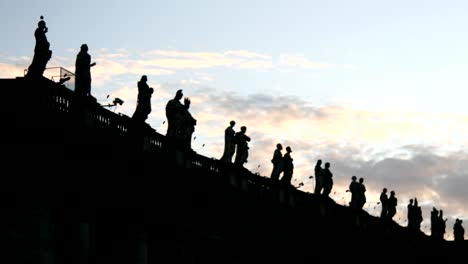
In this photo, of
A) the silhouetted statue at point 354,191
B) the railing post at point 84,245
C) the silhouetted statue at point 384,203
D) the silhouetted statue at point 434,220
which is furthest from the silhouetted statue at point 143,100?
the silhouetted statue at point 434,220

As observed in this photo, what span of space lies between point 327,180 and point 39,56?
35258 millimetres

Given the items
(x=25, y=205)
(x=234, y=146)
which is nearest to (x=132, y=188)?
(x=25, y=205)

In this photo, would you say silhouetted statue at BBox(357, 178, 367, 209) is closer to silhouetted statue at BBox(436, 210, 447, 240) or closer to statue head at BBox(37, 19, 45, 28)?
silhouetted statue at BBox(436, 210, 447, 240)

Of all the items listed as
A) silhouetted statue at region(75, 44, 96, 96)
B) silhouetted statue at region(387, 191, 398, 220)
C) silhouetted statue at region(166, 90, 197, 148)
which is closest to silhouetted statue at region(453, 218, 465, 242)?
silhouetted statue at region(387, 191, 398, 220)

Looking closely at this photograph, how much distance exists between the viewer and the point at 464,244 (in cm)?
10462

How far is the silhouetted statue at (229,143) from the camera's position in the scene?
198 ft

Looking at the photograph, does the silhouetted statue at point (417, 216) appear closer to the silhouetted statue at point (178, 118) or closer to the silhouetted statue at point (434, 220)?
the silhouetted statue at point (434, 220)

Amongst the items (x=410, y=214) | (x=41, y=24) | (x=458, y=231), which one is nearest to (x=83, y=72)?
(x=41, y=24)

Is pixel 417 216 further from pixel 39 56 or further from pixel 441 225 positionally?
pixel 39 56

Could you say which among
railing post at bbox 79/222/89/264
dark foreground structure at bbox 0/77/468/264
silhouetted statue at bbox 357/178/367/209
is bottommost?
railing post at bbox 79/222/89/264

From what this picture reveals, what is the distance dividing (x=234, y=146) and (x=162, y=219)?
9708mm

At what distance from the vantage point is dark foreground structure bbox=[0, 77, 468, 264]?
42.0 metres

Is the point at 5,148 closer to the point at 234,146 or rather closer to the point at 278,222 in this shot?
the point at 234,146

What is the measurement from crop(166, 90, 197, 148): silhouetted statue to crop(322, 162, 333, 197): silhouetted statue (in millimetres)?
22386
